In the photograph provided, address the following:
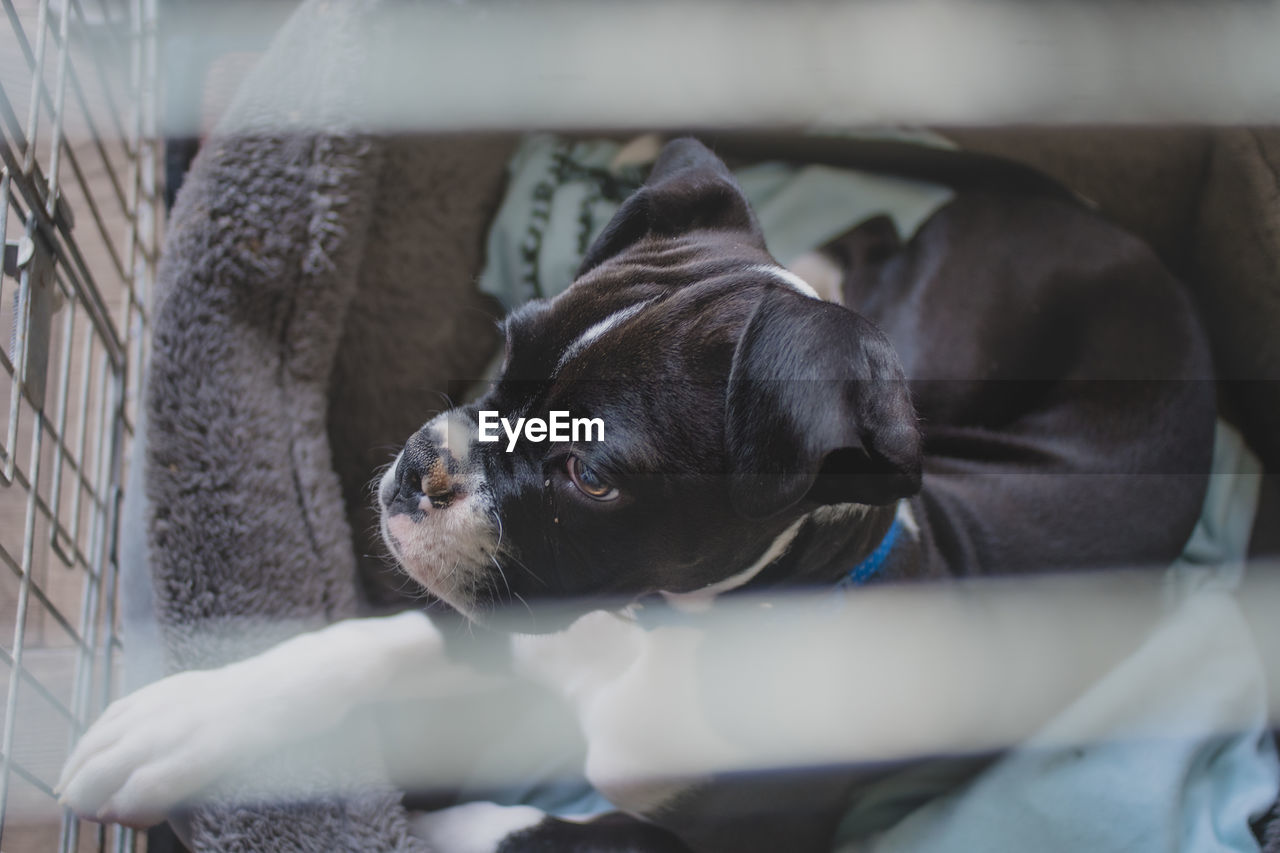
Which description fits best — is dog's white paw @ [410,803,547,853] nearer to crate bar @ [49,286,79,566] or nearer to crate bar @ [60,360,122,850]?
crate bar @ [60,360,122,850]

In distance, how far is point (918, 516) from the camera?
1394 mm

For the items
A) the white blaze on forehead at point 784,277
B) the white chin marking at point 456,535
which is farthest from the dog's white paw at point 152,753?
the white blaze on forehead at point 784,277

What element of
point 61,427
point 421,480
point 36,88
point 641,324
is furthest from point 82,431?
point 641,324

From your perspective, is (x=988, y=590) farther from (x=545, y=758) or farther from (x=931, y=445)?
(x=545, y=758)

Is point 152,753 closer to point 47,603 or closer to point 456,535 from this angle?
point 47,603

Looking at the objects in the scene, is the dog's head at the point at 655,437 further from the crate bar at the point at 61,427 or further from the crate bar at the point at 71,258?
the crate bar at the point at 71,258

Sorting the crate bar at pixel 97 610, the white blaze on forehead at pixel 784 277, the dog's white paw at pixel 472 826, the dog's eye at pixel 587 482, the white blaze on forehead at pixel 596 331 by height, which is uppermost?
the white blaze on forehead at pixel 784 277

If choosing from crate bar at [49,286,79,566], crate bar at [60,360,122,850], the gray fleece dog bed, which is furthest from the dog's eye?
crate bar at [60,360,122,850]

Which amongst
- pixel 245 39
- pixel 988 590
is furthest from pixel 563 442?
pixel 245 39

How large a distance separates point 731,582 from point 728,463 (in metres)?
0.24

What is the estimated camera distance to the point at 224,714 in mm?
1271

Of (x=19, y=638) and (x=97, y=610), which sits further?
(x=97, y=610)

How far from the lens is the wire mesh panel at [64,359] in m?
1.24

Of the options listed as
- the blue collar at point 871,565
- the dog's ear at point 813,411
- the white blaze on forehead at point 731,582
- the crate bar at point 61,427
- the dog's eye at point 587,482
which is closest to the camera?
the dog's ear at point 813,411
